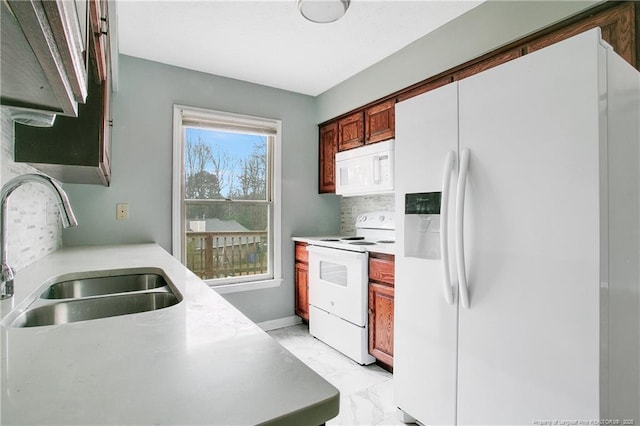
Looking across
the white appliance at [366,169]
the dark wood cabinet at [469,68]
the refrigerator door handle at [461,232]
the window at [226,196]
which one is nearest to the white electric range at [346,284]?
the white appliance at [366,169]

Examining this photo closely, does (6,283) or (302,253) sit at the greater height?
(6,283)

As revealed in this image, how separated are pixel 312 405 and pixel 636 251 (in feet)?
4.88

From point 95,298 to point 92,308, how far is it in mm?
36

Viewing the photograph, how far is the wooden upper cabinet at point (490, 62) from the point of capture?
1935mm

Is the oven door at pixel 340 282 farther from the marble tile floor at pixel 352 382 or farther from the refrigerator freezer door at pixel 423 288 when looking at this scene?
the refrigerator freezer door at pixel 423 288

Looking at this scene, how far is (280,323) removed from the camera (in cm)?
341

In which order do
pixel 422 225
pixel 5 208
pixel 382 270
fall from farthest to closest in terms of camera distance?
pixel 382 270 → pixel 422 225 → pixel 5 208

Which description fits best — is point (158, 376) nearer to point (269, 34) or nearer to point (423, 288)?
point (423, 288)

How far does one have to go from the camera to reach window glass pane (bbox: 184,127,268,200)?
3066 mm

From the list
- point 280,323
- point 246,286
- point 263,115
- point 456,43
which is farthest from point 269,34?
point 280,323

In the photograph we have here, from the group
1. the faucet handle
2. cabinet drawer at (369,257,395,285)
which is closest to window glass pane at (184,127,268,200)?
cabinet drawer at (369,257,395,285)

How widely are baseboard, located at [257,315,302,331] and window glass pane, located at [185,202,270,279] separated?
493 mm

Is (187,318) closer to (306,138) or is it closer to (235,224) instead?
(235,224)

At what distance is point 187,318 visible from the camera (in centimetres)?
78
